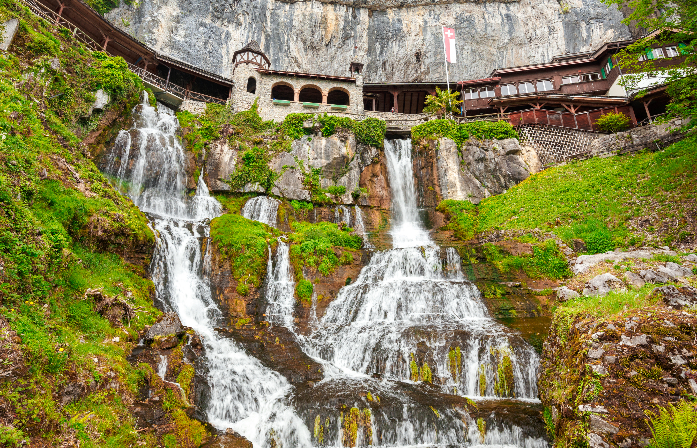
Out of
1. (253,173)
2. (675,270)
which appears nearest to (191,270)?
(253,173)

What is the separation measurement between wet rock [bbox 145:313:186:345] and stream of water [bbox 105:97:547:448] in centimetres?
116

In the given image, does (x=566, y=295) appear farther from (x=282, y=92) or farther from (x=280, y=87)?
(x=282, y=92)

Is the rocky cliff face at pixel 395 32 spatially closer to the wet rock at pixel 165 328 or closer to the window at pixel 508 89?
the window at pixel 508 89

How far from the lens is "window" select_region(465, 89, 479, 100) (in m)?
37.2

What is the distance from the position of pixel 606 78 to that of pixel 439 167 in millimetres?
19298

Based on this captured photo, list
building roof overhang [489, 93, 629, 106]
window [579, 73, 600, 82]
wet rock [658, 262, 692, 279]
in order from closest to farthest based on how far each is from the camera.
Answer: wet rock [658, 262, 692, 279] → building roof overhang [489, 93, 629, 106] → window [579, 73, 600, 82]

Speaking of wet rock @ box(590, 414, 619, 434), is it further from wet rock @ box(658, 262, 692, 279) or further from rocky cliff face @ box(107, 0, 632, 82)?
rocky cliff face @ box(107, 0, 632, 82)

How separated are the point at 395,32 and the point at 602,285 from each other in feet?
144

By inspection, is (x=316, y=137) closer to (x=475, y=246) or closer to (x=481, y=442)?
(x=475, y=246)

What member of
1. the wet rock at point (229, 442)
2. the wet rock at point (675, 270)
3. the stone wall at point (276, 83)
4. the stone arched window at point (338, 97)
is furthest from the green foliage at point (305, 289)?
the stone arched window at point (338, 97)

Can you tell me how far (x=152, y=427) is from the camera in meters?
8.18

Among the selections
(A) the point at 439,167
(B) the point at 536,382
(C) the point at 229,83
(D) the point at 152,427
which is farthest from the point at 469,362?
(C) the point at 229,83

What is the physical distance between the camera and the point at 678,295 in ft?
26.4

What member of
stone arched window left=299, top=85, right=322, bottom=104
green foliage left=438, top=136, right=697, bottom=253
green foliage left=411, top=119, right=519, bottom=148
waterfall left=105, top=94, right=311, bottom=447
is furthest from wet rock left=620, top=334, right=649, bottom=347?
stone arched window left=299, top=85, right=322, bottom=104
